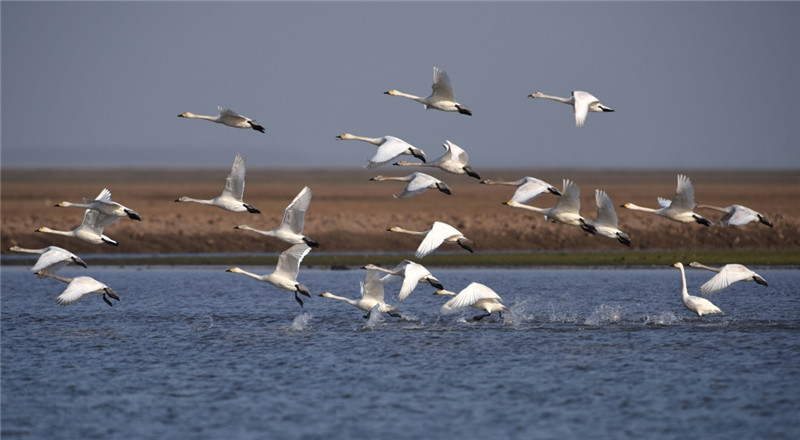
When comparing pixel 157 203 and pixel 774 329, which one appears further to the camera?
pixel 157 203

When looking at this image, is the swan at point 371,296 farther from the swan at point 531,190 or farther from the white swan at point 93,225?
the white swan at point 93,225

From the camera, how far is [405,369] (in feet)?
64.1

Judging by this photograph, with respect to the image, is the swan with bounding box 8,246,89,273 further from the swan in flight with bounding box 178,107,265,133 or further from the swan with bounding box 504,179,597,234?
the swan with bounding box 504,179,597,234

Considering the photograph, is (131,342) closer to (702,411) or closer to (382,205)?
(702,411)

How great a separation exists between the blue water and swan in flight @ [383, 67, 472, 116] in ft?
15.0

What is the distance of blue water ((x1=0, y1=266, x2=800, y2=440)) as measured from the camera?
15680mm

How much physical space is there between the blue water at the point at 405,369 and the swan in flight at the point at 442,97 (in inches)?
181

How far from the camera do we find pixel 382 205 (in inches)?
2574

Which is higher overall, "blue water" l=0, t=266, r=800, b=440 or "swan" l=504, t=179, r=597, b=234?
"swan" l=504, t=179, r=597, b=234

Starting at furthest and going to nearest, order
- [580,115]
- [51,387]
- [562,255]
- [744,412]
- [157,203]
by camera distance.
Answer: [157,203], [562,255], [580,115], [51,387], [744,412]

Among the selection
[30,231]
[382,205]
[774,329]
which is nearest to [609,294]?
[774,329]

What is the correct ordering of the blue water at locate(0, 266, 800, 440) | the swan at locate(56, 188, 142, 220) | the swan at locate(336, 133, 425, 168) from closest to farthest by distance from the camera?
the blue water at locate(0, 266, 800, 440)
the swan at locate(336, 133, 425, 168)
the swan at locate(56, 188, 142, 220)

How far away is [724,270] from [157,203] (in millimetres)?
47208

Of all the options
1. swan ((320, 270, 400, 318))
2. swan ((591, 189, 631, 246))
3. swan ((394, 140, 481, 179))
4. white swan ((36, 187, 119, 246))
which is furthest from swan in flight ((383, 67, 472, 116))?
white swan ((36, 187, 119, 246))
